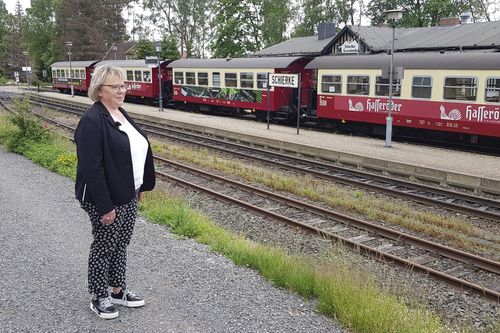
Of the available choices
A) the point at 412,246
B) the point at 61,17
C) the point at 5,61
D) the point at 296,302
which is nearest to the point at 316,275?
the point at 296,302

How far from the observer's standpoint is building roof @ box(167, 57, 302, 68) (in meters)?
22.6

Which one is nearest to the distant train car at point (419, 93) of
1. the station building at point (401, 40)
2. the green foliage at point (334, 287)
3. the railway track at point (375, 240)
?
the station building at point (401, 40)

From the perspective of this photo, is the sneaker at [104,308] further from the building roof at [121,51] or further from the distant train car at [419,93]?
the building roof at [121,51]

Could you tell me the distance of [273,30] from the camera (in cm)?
5112

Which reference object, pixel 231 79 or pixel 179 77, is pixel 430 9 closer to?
pixel 179 77

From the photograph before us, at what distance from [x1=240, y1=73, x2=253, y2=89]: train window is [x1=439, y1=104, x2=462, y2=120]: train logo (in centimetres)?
1021

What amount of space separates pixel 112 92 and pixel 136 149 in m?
0.48

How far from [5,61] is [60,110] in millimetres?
72316

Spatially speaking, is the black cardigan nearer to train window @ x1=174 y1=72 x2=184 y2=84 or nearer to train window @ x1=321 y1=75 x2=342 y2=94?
train window @ x1=321 y1=75 x2=342 y2=94

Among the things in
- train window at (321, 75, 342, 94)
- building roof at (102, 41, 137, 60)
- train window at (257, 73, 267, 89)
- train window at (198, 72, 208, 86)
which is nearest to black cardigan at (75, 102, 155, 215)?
train window at (321, 75, 342, 94)

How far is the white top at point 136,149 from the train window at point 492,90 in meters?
13.1

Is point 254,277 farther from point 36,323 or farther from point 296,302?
point 36,323

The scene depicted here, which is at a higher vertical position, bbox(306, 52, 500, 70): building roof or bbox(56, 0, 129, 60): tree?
bbox(56, 0, 129, 60): tree

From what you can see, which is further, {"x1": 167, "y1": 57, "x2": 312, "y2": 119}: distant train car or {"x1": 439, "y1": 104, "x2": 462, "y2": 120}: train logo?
{"x1": 167, "y1": 57, "x2": 312, "y2": 119}: distant train car
